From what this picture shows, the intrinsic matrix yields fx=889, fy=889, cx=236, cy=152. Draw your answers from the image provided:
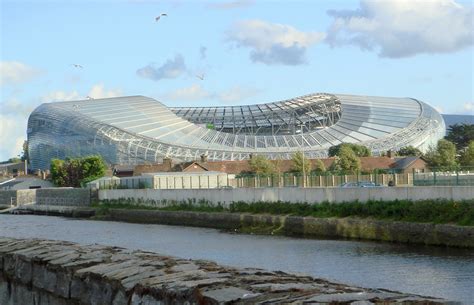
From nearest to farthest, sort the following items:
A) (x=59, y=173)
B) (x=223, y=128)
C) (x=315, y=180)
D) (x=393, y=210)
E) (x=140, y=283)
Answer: (x=140, y=283) → (x=393, y=210) → (x=315, y=180) → (x=59, y=173) → (x=223, y=128)

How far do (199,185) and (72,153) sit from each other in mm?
70367

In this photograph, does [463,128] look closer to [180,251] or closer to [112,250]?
[180,251]

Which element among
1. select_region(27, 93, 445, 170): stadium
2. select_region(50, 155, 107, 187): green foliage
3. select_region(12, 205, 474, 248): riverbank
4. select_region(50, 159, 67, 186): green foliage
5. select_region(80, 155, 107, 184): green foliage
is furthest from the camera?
select_region(27, 93, 445, 170): stadium

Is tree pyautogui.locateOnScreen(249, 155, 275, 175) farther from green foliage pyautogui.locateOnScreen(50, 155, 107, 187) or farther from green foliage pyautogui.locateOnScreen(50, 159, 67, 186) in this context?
green foliage pyautogui.locateOnScreen(50, 159, 67, 186)

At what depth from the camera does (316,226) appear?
4566 cm

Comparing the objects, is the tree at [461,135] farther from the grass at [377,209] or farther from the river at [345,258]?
the river at [345,258]

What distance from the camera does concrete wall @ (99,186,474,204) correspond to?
39.2 meters

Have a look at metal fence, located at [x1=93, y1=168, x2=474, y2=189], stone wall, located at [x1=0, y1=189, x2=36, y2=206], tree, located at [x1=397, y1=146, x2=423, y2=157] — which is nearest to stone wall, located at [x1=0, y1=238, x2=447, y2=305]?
metal fence, located at [x1=93, y1=168, x2=474, y2=189]

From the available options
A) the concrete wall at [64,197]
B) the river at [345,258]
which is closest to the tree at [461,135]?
the concrete wall at [64,197]

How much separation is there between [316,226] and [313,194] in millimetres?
4347

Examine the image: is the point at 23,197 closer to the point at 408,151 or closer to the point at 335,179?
the point at 408,151

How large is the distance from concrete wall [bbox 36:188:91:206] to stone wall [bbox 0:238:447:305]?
3211 inches

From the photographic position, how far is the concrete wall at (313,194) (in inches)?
1541

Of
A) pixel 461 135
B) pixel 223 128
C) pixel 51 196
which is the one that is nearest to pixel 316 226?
pixel 51 196
